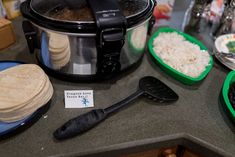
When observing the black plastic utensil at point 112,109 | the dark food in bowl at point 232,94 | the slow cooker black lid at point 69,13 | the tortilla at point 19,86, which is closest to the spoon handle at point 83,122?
the black plastic utensil at point 112,109

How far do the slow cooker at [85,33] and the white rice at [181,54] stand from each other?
0.14m

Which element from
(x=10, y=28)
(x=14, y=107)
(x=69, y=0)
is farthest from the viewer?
(x=10, y=28)

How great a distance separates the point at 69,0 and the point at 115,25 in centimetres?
17

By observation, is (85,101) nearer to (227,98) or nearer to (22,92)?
(22,92)

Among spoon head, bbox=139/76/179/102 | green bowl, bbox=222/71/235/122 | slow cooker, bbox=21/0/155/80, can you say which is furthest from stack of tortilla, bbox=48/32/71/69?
green bowl, bbox=222/71/235/122

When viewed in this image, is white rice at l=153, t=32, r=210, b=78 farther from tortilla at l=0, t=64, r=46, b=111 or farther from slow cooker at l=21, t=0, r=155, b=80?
tortilla at l=0, t=64, r=46, b=111

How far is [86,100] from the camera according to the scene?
0.67 meters

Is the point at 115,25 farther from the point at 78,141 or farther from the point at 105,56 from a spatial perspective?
the point at 78,141

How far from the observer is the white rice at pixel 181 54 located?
77 centimetres

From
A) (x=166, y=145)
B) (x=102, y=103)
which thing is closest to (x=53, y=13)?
(x=102, y=103)

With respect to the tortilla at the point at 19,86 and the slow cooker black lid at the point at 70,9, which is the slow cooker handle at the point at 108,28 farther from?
the tortilla at the point at 19,86

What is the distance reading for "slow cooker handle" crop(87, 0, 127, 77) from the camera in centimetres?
56

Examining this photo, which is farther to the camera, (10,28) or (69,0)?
(10,28)

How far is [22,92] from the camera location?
0.56 metres
